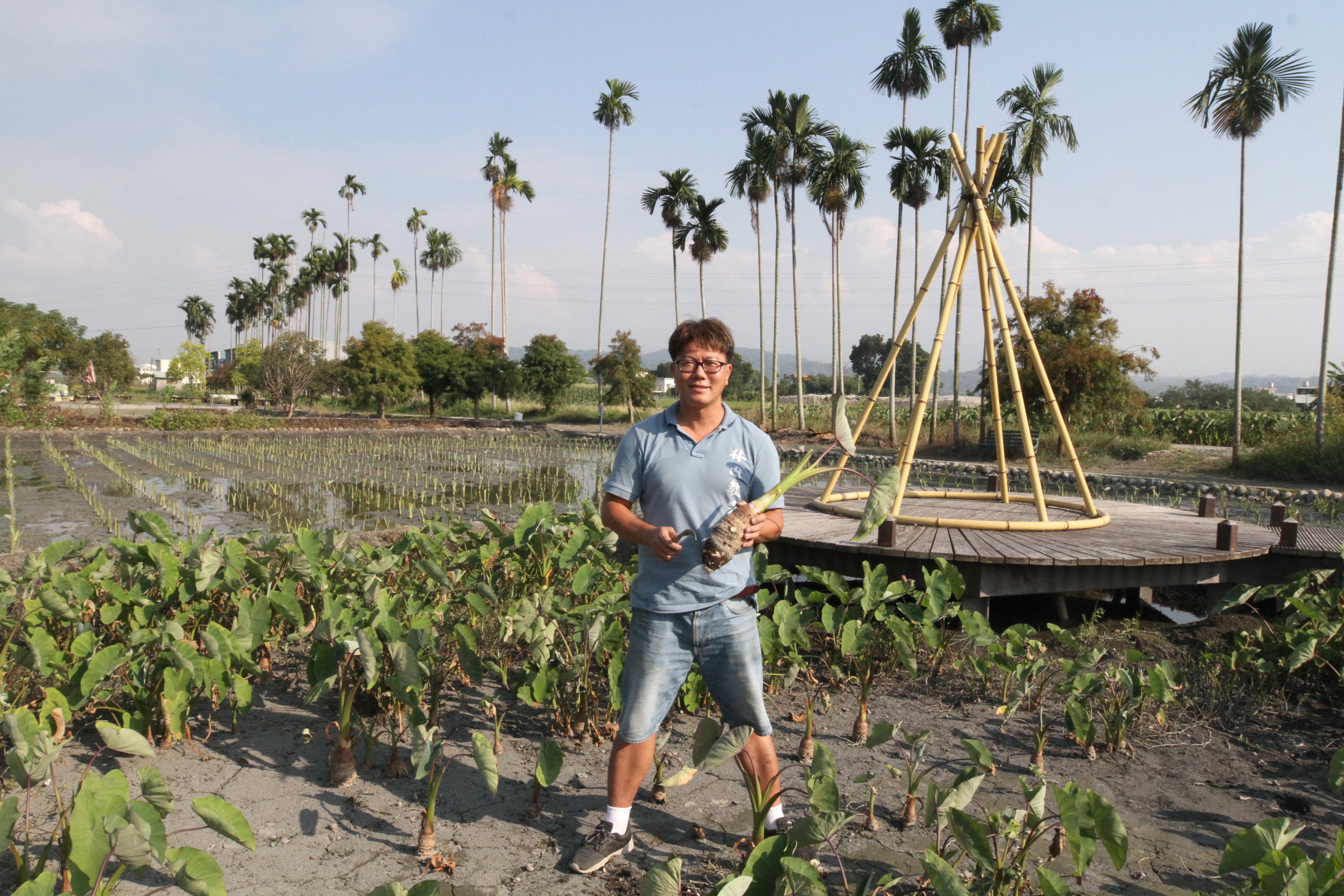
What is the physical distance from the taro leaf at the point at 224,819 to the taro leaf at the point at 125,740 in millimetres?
543

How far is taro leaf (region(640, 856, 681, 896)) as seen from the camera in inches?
79.0

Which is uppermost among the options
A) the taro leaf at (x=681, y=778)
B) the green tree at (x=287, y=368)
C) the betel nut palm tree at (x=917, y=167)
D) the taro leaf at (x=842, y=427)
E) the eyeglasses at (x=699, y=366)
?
the betel nut palm tree at (x=917, y=167)

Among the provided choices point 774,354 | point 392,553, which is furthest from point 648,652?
point 774,354

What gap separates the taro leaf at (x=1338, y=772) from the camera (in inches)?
101

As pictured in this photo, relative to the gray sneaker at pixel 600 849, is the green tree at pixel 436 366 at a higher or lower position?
higher

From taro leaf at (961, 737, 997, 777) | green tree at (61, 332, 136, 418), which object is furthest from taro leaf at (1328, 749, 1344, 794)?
green tree at (61, 332, 136, 418)

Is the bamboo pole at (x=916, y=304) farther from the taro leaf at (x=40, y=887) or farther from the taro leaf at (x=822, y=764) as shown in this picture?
the taro leaf at (x=40, y=887)

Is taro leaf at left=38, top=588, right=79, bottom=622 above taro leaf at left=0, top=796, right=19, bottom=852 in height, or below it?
above

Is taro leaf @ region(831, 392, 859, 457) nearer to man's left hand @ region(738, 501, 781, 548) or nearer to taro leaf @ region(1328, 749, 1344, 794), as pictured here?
man's left hand @ region(738, 501, 781, 548)

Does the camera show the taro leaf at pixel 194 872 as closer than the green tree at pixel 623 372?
Yes

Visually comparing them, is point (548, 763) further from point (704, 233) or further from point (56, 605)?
point (704, 233)

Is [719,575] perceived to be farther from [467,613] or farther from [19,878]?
[467,613]

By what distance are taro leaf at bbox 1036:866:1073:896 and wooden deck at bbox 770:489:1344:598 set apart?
3274 mm

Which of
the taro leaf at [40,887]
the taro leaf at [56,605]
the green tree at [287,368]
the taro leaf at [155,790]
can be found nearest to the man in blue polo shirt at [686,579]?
the taro leaf at [155,790]
